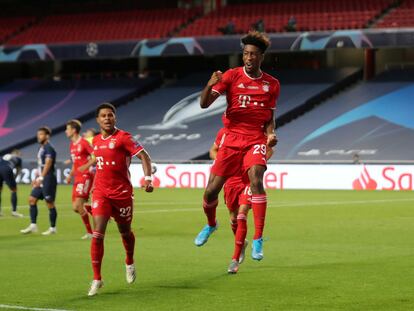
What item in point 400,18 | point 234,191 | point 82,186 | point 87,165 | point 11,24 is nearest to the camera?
point 234,191

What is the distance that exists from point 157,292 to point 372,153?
105ft

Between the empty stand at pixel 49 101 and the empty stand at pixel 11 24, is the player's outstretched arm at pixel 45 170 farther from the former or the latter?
the empty stand at pixel 11 24

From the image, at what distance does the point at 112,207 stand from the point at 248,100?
2.29 metres

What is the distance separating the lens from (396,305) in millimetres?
10562

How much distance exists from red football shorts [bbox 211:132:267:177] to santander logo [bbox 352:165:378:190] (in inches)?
1010

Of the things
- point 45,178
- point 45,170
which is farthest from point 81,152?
point 45,178

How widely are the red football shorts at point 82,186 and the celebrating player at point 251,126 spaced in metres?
7.25

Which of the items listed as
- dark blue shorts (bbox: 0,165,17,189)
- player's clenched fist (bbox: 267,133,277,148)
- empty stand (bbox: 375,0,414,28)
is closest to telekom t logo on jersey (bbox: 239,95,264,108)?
player's clenched fist (bbox: 267,133,277,148)

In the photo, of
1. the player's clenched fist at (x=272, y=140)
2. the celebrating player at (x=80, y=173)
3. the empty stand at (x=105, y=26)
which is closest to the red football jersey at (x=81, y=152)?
the celebrating player at (x=80, y=173)

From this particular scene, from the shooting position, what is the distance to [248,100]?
12938 mm

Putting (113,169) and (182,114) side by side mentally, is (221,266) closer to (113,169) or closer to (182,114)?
(113,169)

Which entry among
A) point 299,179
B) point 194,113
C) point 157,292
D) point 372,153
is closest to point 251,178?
point 157,292

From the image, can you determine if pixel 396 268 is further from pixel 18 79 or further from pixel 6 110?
pixel 18 79

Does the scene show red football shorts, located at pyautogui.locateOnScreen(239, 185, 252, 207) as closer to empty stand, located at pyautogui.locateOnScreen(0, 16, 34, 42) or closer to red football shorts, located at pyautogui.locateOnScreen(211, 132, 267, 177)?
red football shorts, located at pyautogui.locateOnScreen(211, 132, 267, 177)
